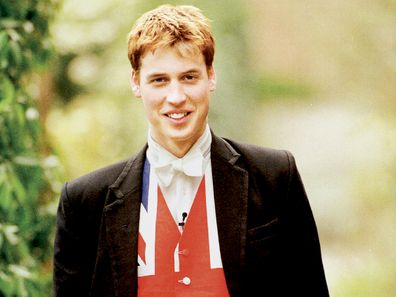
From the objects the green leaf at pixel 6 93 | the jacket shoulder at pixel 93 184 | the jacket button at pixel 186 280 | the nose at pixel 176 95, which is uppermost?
the green leaf at pixel 6 93

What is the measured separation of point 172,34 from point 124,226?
1.77 feet

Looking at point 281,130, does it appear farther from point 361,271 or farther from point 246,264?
point 246,264

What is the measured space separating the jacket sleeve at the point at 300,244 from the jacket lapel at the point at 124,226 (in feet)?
1.36

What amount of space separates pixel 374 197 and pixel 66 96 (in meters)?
2.86

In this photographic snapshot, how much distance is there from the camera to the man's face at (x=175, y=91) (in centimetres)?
220

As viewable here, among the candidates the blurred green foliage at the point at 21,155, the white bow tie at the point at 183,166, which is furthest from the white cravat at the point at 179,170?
the blurred green foliage at the point at 21,155

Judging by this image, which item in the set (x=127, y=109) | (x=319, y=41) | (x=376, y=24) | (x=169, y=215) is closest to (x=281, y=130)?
(x=319, y=41)

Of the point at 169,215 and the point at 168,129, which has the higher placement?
the point at 168,129

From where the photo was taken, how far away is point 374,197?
720cm

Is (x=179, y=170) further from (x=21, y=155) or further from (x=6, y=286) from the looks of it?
(x=21, y=155)

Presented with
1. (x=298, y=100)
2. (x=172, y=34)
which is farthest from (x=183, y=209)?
(x=298, y=100)

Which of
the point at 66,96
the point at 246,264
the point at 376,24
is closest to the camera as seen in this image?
the point at 246,264

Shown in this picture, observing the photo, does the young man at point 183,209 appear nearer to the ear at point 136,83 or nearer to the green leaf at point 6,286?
the ear at point 136,83

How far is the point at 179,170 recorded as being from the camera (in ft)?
7.50
